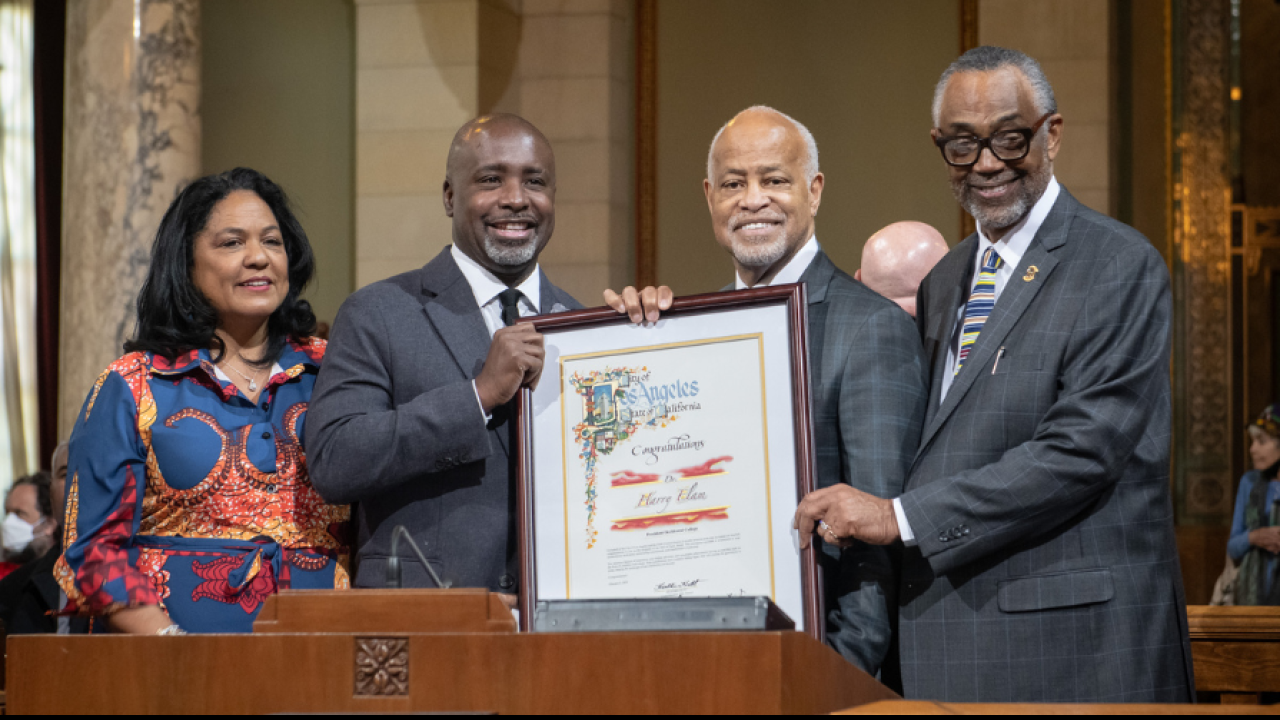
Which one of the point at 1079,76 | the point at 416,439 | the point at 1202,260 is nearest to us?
the point at 416,439

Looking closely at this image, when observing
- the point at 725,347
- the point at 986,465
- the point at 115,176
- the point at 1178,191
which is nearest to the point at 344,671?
the point at 725,347

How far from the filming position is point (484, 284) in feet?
9.43

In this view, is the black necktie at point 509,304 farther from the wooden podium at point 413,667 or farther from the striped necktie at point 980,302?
the wooden podium at point 413,667

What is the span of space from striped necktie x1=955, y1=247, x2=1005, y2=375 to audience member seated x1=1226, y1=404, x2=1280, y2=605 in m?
5.08

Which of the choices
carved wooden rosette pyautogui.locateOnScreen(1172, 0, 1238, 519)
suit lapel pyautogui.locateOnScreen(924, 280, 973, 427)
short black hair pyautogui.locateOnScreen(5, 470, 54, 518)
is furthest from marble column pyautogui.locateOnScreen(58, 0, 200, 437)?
carved wooden rosette pyautogui.locateOnScreen(1172, 0, 1238, 519)

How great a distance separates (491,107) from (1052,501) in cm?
573

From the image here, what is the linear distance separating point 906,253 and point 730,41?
447 cm

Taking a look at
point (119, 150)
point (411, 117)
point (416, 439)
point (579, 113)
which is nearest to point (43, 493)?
point (119, 150)

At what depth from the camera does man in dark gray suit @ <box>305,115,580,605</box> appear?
8.25 ft

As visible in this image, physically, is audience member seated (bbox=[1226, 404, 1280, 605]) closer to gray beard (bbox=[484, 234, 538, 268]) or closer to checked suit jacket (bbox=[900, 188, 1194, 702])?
checked suit jacket (bbox=[900, 188, 1194, 702])

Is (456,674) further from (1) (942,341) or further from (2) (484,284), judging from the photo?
(1) (942,341)

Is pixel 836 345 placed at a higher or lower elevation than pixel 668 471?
higher

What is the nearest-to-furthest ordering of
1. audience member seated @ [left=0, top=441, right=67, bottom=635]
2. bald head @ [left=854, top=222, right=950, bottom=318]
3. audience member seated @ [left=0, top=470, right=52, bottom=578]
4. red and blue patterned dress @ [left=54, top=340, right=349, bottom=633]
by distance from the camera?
red and blue patterned dress @ [left=54, top=340, right=349, bottom=633] → bald head @ [left=854, top=222, right=950, bottom=318] → audience member seated @ [left=0, top=441, right=67, bottom=635] → audience member seated @ [left=0, top=470, right=52, bottom=578]

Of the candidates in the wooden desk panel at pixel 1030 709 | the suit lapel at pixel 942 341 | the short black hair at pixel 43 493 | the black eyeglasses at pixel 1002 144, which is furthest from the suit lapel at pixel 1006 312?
the short black hair at pixel 43 493
